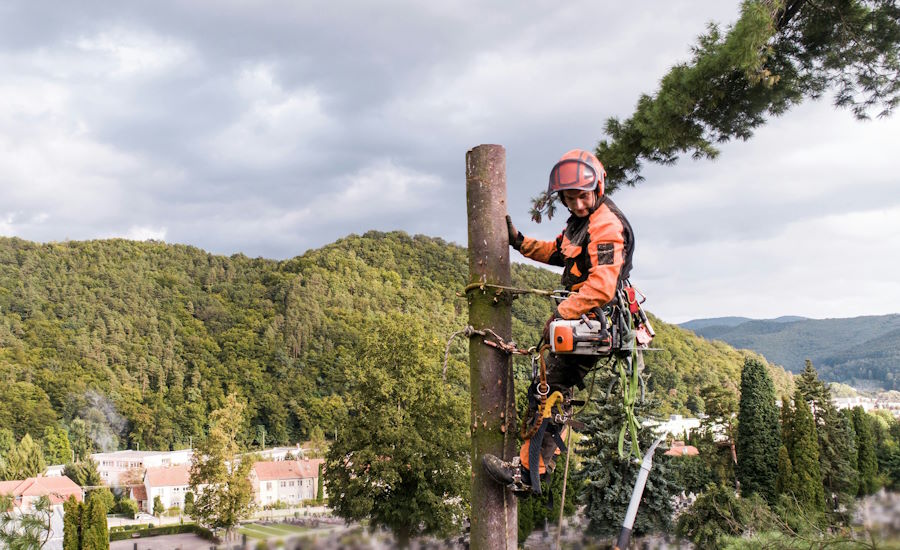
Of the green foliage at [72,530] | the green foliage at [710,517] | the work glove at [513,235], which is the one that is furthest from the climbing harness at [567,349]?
the green foliage at [72,530]

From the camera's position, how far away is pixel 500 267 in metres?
3.91

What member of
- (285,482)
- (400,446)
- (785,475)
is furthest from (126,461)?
(785,475)

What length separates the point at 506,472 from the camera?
3.62 metres

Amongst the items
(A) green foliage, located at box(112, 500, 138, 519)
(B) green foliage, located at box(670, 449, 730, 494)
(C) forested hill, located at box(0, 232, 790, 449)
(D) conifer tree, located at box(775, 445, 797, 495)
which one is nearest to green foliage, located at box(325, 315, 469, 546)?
(D) conifer tree, located at box(775, 445, 797, 495)

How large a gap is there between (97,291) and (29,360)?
781 inches

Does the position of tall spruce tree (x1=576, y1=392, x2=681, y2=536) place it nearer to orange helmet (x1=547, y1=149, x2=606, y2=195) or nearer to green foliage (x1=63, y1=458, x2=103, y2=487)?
orange helmet (x1=547, y1=149, x2=606, y2=195)

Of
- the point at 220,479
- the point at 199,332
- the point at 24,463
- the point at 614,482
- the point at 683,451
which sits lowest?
the point at 24,463

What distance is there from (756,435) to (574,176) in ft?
94.2

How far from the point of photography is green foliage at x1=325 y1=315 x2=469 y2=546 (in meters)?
18.3

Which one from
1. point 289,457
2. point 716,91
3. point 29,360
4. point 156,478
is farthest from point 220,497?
point 29,360

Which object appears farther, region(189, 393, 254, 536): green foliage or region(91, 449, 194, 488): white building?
region(91, 449, 194, 488): white building

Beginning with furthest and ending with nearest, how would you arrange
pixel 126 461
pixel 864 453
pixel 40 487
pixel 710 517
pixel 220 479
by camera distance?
pixel 126 461, pixel 40 487, pixel 864 453, pixel 220 479, pixel 710 517

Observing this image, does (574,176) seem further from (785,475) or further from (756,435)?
(756,435)

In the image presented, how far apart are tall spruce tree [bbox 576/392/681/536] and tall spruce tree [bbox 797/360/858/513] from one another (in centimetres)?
1232
